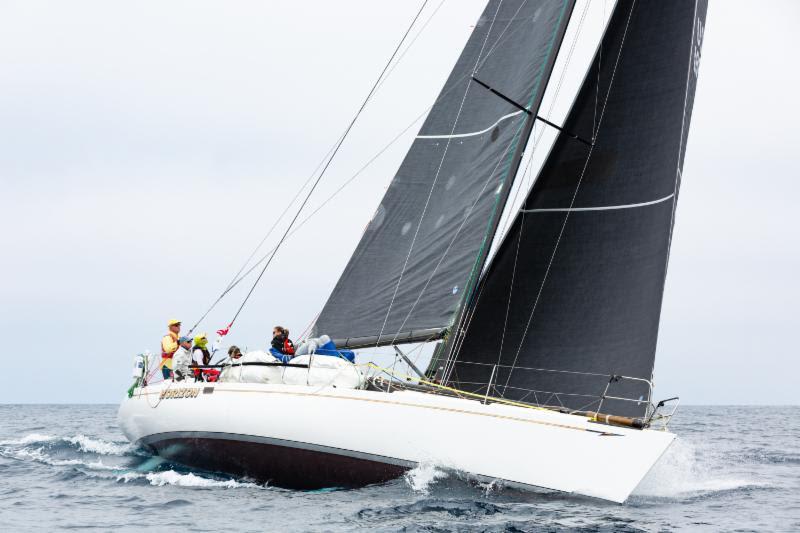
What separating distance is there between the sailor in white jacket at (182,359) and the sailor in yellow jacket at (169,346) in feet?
1.03

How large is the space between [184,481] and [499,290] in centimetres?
468

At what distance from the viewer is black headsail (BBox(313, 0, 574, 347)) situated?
34.4ft

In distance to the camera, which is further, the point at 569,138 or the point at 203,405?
the point at 569,138

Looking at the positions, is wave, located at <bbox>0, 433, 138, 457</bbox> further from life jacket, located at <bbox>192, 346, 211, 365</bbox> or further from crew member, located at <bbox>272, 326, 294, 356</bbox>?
crew member, located at <bbox>272, 326, 294, 356</bbox>

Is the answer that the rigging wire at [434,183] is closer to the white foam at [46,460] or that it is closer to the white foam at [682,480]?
the white foam at [682,480]

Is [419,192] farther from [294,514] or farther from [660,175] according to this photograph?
[294,514]

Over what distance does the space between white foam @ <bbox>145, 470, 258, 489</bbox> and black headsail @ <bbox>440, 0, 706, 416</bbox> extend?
306cm

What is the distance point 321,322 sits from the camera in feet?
37.8

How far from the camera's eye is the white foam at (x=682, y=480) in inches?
Answer: 430

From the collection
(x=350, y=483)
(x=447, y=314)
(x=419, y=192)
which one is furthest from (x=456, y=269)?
(x=350, y=483)

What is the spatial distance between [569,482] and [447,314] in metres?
2.45

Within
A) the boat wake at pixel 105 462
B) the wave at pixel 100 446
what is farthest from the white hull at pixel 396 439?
the wave at pixel 100 446

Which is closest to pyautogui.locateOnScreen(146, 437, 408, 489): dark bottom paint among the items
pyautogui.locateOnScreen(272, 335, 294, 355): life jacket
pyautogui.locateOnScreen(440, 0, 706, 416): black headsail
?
pyautogui.locateOnScreen(272, 335, 294, 355): life jacket

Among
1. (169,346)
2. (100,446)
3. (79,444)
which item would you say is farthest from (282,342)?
(79,444)
